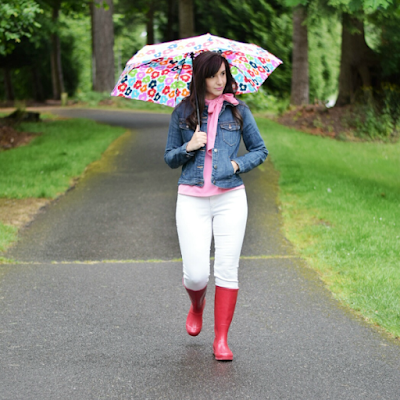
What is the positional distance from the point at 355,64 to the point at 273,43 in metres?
10.2

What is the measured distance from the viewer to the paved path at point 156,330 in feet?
12.2

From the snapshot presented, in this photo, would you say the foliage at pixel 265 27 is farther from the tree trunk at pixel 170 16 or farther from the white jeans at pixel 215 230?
the white jeans at pixel 215 230

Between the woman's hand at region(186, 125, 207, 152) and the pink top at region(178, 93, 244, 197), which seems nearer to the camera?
the woman's hand at region(186, 125, 207, 152)

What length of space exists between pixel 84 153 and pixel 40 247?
604cm

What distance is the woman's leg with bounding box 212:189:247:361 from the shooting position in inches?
154

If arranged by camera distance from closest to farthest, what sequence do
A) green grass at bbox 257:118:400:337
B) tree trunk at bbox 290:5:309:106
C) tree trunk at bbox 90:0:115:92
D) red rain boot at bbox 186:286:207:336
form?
red rain boot at bbox 186:286:207:336 → green grass at bbox 257:118:400:337 → tree trunk at bbox 290:5:309:106 → tree trunk at bbox 90:0:115:92

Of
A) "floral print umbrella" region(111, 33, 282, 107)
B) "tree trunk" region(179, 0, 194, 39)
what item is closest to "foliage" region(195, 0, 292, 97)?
"tree trunk" region(179, 0, 194, 39)

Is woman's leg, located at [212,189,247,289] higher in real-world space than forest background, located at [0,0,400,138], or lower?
higher

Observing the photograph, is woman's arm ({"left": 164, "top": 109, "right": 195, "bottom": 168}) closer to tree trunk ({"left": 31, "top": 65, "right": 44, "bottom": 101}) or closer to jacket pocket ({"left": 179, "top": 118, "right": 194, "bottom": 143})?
jacket pocket ({"left": 179, "top": 118, "right": 194, "bottom": 143})

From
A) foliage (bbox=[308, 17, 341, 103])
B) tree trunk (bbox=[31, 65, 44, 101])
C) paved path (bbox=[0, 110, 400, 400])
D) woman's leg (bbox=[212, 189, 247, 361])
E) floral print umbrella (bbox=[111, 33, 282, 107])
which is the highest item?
floral print umbrella (bbox=[111, 33, 282, 107])

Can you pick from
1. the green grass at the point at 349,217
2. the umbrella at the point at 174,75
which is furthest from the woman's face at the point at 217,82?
the green grass at the point at 349,217

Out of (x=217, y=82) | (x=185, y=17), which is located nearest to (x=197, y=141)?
(x=217, y=82)

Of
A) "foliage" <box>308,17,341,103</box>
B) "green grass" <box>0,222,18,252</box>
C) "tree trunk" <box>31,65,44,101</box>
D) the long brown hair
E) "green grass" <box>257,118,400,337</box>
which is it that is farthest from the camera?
"tree trunk" <box>31,65,44,101</box>

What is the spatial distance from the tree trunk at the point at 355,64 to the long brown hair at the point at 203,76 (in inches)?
556
